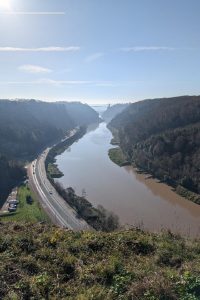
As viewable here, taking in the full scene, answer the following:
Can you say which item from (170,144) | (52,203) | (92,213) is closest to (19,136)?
(170,144)

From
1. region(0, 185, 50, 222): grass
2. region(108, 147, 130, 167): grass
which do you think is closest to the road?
region(0, 185, 50, 222): grass

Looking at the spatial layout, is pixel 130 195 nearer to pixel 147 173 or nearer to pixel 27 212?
pixel 27 212

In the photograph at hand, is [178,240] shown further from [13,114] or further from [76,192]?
[13,114]

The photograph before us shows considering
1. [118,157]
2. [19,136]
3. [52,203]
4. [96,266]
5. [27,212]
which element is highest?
[96,266]

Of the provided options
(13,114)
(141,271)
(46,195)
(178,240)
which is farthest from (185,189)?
(13,114)

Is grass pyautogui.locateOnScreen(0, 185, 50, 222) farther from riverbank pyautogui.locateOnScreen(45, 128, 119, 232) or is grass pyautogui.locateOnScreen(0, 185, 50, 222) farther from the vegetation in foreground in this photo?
the vegetation in foreground

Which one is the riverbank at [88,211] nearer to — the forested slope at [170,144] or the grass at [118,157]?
the grass at [118,157]
